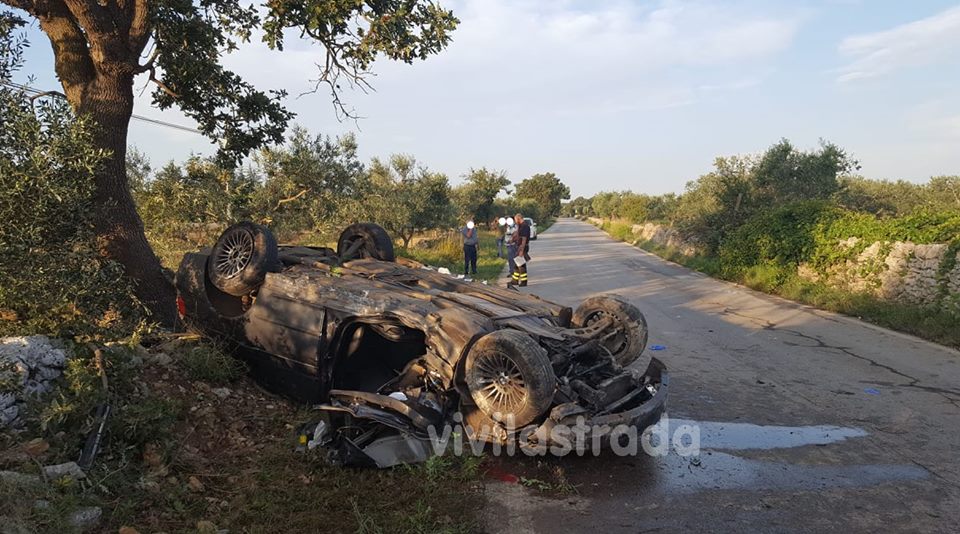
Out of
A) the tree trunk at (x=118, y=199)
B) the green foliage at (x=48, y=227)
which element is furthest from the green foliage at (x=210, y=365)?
the tree trunk at (x=118, y=199)

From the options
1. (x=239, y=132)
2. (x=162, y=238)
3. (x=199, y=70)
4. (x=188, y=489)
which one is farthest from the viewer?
(x=162, y=238)

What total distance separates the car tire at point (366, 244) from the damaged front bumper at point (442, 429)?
2.94 m

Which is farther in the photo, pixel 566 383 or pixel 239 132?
pixel 239 132

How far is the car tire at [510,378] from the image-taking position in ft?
12.9

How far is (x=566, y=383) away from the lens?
427 cm

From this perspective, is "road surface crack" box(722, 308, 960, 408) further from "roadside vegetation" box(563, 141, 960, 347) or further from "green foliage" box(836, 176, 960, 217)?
"green foliage" box(836, 176, 960, 217)

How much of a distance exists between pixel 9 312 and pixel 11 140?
56.0 inches

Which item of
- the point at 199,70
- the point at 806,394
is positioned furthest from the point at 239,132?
the point at 806,394

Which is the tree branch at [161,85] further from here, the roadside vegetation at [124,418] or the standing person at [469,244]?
the standing person at [469,244]

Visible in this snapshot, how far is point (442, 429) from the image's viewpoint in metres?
4.21

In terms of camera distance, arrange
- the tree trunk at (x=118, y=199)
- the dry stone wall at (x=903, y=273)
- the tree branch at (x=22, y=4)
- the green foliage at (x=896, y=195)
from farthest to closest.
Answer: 1. the green foliage at (x=896, y=195)
2. the dry stone wall at (x=903, y=273)
3. the tree trunk at (x=118, y=199)
4. the tree branch at (x=22, y=4)

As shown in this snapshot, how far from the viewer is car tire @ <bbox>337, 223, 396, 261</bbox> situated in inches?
281

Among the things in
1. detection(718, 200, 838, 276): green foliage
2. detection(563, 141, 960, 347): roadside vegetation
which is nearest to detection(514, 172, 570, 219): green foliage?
detection(563, 141, 960, 347): roadside vegetation

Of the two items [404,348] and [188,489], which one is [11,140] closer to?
[188,489]
